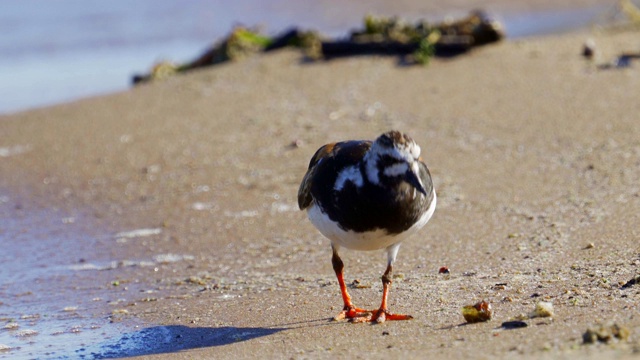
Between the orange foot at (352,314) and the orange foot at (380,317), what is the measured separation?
0.05 feet

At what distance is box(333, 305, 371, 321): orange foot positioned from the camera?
5.36m

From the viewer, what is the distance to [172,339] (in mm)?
5309

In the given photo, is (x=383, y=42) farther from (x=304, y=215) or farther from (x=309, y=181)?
(x=309, y=181)

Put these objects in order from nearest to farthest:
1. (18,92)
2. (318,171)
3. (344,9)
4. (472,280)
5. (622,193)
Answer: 1. (318,171)
2. (472,280)
3. (622,193)
4. (18,92)
5. (344,9)

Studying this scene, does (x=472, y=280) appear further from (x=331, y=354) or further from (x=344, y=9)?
(x=344, y=9)

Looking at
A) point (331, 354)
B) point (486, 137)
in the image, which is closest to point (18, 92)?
point (486, 137)

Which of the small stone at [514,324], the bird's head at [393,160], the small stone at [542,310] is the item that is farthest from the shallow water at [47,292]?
the small stone at [542,310]

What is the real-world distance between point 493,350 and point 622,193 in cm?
289

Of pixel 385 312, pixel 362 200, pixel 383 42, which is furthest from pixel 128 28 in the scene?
pixel 362 200

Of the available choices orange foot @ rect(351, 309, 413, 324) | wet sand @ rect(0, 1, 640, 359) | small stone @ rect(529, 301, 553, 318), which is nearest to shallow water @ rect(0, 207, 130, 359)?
wet sand @ rect(0, 1, 640, 359)

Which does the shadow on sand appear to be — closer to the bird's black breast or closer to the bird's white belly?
the bird's white belly

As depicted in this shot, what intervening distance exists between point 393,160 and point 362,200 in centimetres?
26

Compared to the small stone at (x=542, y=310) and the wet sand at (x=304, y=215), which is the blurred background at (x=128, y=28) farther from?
the small stone at (x=542, y=310)

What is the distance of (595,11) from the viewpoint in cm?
1595
